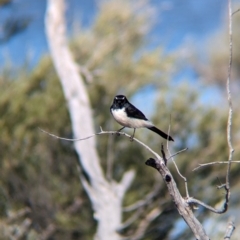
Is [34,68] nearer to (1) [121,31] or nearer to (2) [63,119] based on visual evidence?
(2) [63,119]

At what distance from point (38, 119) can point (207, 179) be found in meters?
2.76

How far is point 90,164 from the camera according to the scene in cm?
868

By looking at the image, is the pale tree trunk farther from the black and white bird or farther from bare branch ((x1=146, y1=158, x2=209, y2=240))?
bare branch ((x1=146, y1=158, x2=209, y2=240))

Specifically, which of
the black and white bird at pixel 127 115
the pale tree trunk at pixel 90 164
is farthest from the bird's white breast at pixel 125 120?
the pale tree trunk at pixel 90 164

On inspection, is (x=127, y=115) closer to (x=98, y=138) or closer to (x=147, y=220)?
(x=147, y=220)

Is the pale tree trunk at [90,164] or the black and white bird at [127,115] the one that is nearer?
the black and white bird at [127,115]

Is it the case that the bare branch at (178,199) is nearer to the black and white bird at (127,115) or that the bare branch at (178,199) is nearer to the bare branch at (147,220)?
the black and white bird at (127,115)

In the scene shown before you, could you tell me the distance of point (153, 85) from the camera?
10.6m

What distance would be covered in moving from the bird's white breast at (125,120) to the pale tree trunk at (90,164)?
4950mm

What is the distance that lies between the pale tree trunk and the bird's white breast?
4.95 m

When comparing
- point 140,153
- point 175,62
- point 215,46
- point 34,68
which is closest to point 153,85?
point 175,62

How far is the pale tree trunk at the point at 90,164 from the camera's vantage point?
28.4ft

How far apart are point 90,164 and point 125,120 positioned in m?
5.11

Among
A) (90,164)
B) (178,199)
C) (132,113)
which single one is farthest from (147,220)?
(178,199)
